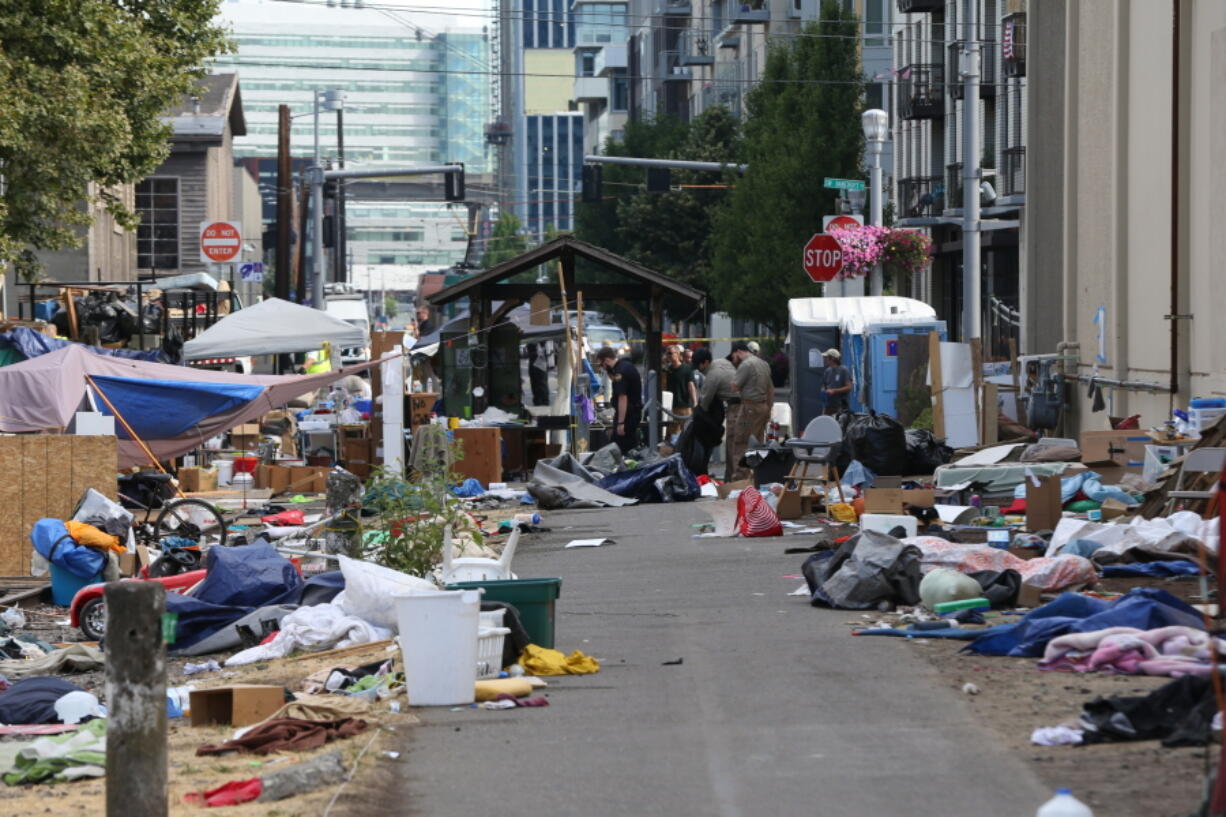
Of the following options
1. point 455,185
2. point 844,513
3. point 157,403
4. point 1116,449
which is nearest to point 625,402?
point 157,403

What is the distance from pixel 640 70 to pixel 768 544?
100579 millimetres

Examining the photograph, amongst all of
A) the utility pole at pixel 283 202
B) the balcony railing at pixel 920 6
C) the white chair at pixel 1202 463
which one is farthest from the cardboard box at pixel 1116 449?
the utility pole at pixel 283 202

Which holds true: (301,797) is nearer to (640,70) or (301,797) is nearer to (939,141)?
(939,141)

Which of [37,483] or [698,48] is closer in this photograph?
[37,483]

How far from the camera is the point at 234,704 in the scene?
973 centimetres

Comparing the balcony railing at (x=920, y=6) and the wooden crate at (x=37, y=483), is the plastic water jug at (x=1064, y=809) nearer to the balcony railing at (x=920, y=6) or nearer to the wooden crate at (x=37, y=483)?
the wooden crate at (x=37, y=483)

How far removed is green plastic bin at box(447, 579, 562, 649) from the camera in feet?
35.2

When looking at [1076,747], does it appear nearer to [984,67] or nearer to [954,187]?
[984,67]

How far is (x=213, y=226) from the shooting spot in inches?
1449

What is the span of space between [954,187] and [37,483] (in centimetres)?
3441

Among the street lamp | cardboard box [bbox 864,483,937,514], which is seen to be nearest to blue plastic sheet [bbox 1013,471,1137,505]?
cardboard box [bbox 864,483,937,514]

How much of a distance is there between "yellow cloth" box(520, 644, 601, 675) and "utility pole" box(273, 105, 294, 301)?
1585 inches

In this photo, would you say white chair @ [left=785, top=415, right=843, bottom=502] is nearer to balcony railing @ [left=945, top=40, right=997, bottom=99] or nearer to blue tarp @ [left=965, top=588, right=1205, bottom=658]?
blue tarp @ [left=965, top=588, right=1205, bottom=658]

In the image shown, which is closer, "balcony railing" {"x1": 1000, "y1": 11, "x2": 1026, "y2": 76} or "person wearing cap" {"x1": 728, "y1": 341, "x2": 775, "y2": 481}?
"person wearing cap" {"x1": 728, "y1": 341, "x2": 775, "y2": 481}
